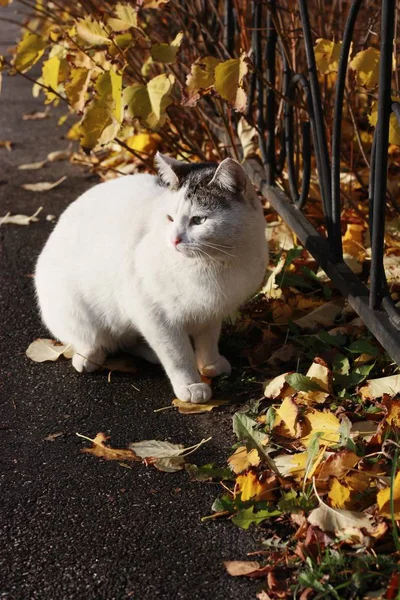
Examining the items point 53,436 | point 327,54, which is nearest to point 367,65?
point 327,54

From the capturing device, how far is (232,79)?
9.65 feet

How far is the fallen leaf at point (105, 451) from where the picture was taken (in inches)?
104

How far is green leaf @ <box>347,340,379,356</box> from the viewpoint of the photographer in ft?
9.61

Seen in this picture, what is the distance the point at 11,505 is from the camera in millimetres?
2441

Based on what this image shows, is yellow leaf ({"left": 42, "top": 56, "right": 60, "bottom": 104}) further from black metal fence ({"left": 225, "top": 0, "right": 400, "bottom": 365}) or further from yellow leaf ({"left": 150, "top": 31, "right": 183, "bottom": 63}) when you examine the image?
black metal fence ({"left": 225, "top": 0, "right": 400, "bottom": 365})

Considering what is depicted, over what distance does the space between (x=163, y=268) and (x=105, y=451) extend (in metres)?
0.70

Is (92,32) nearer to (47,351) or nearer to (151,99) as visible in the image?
(151,99)

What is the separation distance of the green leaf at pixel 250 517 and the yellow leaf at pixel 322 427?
13.7 inches

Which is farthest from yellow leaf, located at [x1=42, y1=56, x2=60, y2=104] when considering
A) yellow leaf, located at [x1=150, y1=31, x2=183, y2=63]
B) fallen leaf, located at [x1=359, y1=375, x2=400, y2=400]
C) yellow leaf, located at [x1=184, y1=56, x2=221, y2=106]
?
fallen leaf, located at [x1=359, y1=375, x2=400, y2=400]

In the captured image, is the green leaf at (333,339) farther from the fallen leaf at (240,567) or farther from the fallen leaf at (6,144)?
the fallen leaf at (6,144)

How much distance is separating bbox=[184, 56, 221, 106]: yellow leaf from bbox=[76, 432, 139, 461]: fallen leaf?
133 cm

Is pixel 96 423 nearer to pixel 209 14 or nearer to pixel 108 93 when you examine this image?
pixel 108 93

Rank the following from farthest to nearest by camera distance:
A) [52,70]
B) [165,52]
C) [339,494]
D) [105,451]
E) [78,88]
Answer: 1. [52,70]
2. [78,88]
3. [165,52]
4. [105,451]
5. [339,494]

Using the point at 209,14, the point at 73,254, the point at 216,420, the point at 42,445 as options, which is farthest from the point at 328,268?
the point at 209,14
